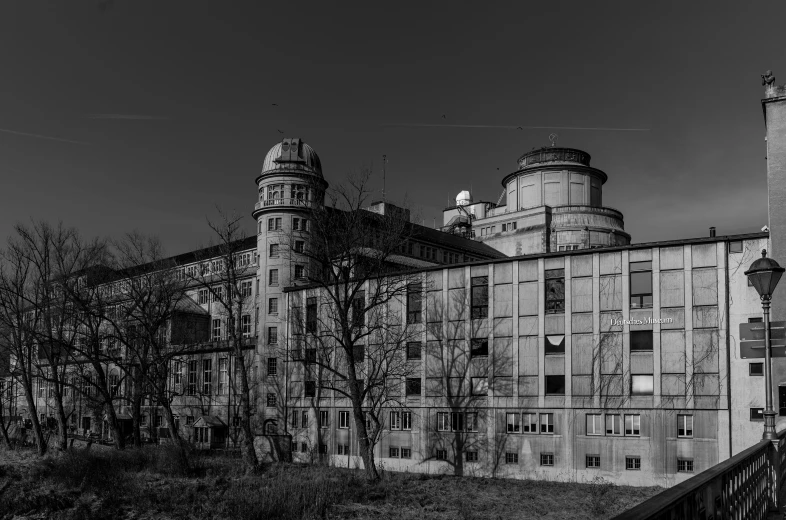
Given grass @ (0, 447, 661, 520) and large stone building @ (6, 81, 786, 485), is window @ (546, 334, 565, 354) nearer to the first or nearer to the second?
large stone building @ (6, 81, 786, 485)

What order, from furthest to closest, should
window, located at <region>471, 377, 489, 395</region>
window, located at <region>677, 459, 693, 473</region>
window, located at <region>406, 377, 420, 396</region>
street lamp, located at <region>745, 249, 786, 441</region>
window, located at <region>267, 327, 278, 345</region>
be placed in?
1. window, located at <region>267, 327, 278, 345</region>
2. window, located at <region>406, 377, 420, 396</region>
3. window, located at <region>471, 377, 489, 395</region>
4. window, located at <region>677, 459, 693, 473</region>
5. street lamp, located at <region>745, 249, 786, 441</region>

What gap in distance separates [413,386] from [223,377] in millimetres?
28800

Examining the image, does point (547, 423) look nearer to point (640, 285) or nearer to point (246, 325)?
point (640, 285)

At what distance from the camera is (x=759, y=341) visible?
1482 centimetres

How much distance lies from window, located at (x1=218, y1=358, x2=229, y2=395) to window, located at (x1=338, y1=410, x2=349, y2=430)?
68.9 feet

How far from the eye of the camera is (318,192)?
2499 inches

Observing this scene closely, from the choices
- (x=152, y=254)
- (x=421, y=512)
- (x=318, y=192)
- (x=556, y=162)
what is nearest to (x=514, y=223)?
(x=556, y=162)

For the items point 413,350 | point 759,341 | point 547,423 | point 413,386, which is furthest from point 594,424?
point 759,341

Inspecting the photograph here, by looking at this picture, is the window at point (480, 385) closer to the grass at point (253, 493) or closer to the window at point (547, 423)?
the window at point (547, 423)

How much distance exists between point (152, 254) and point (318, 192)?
→ 14950 millimetres

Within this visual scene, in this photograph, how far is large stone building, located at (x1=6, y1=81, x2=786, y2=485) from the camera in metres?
40.7

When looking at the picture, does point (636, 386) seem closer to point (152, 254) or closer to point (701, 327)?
point (701, 327)

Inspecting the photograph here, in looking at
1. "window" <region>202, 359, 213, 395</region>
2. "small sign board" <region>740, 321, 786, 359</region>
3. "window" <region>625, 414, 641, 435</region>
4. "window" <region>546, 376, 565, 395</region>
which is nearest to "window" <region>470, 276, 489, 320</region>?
"window" <region>546, 376, 565, 395</region>

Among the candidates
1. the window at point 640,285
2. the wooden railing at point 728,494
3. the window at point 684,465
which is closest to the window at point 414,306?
the window at point 640,285
